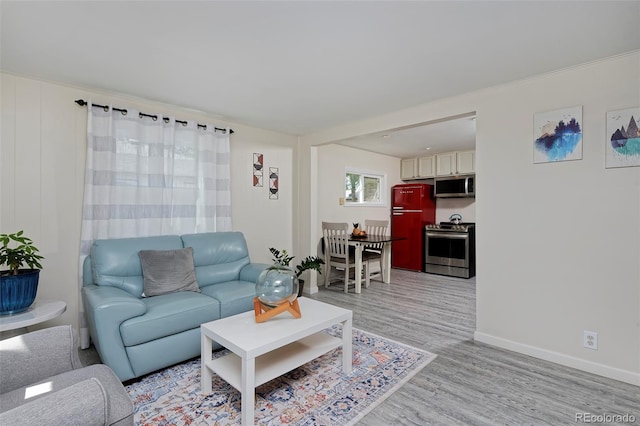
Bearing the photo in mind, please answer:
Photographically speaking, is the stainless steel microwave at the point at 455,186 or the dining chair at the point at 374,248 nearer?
the dining chair at the point at 374,248

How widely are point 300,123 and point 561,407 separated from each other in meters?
3.65

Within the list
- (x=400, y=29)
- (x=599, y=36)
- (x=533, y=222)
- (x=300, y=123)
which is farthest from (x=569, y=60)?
(x=300, y=123)

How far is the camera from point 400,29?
1.91 m

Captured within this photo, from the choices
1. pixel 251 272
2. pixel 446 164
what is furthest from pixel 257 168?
pixel 446 164

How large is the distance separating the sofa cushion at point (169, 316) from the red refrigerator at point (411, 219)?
4575mm

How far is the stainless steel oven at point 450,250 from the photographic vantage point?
5.61 metres

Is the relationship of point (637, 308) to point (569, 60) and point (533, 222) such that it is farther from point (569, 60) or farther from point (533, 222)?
point (569, 60)

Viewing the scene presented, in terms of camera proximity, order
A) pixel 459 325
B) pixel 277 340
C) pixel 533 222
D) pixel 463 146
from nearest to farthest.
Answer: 1. pixel 277 340
2. pixel 533 222
3. pixel 459 325
4. pixel 463 146

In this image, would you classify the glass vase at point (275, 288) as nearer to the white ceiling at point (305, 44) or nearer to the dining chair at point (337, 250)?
the white ceiling at point (305, 44)

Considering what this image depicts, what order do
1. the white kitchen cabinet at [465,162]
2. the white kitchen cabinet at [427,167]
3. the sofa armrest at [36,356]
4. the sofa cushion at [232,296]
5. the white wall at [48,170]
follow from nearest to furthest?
1. the sofa armrest at [36,356]
2. the white wall at [48,170]
3. the sofa cushion at [232,296]
4. the white kitchen cabinet at [465,162]
5. the white kitchen cabinet at [427,167]

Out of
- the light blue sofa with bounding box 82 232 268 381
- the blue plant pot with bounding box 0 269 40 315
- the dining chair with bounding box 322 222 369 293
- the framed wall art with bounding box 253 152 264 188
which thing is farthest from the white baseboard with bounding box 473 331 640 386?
the blue plant pot with bounding box 0 269 40 315

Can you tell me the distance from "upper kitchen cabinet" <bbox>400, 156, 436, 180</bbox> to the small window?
0.68 m

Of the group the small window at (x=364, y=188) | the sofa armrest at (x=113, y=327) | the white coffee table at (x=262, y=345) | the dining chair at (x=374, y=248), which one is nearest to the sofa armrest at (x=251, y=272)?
the white coffee table at (x=262, y=345)

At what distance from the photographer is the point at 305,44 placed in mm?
2072
